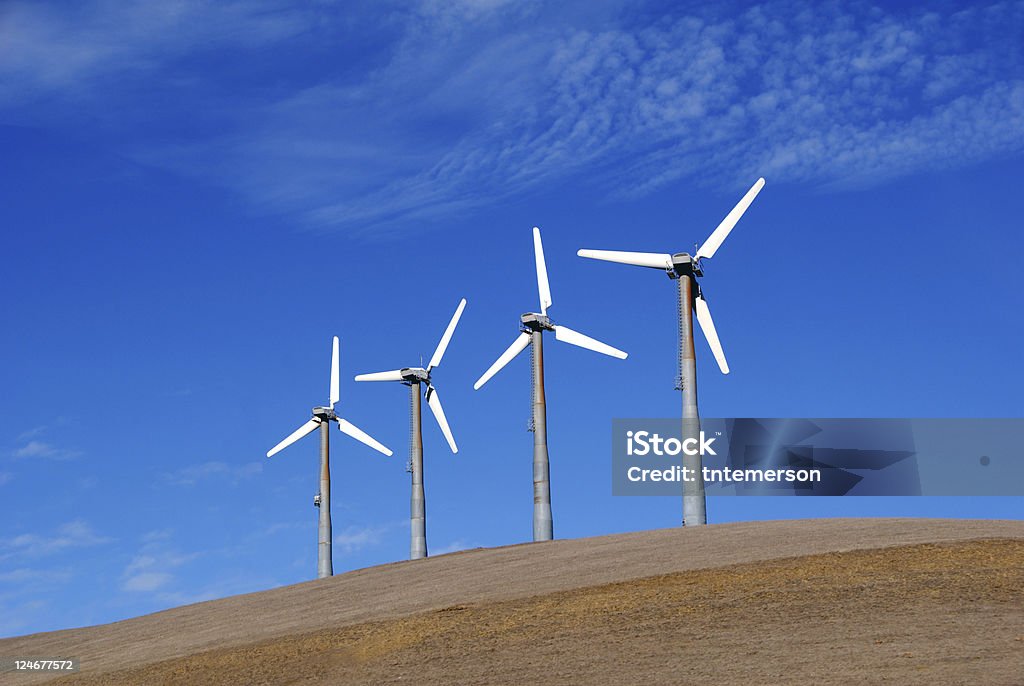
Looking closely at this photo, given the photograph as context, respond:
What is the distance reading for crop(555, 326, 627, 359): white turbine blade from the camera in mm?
72062

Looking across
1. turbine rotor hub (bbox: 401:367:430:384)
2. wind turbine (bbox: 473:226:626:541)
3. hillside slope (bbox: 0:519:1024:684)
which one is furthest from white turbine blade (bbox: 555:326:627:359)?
hillside slope (bbox: 0:519:1024:684)

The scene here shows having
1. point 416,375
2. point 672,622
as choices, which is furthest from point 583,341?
point 672,622

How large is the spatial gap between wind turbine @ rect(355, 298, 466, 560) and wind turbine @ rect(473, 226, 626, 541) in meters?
7.27

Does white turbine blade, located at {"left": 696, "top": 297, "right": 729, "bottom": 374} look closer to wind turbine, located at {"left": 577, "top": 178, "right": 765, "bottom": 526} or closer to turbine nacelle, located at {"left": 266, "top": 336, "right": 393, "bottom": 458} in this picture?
wind turbine, located at {"left": 577, "top": 178, "right": 765, "bottom": 526}

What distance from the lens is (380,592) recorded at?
4712 cm

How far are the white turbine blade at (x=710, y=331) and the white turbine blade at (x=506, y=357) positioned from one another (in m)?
14.5

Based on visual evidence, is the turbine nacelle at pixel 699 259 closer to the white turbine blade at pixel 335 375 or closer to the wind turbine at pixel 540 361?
the wind turbine at pixel 540 361

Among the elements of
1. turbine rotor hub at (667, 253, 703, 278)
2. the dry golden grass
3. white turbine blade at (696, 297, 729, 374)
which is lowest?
the dry golden grass

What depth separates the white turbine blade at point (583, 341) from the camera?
236 ft

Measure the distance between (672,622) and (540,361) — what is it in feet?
142

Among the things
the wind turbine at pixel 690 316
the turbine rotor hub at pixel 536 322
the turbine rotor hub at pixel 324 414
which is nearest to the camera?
the wind turbine at pixel 690 316

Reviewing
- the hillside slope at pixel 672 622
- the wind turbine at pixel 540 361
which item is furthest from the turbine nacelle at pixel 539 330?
the hillside slope at pixel 672 622

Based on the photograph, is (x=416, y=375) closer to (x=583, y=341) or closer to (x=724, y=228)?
(x=583, y=341)

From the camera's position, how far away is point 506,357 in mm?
77312
